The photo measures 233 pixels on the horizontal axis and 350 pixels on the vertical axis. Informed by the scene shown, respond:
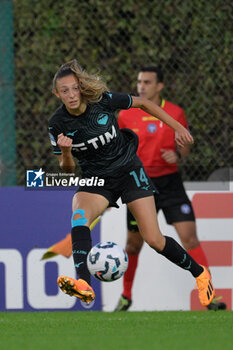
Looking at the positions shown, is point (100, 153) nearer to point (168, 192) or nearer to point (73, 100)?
point (73, 100)

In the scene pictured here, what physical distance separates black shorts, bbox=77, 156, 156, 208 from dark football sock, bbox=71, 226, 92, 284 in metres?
0.34

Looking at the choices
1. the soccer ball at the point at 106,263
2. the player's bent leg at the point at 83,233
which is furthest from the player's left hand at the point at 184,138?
the soccer ball at the point at 106,263

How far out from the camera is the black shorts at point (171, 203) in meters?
7.75

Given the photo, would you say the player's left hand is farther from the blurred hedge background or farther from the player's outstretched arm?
the blurred hedge background

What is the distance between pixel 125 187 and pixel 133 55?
238 cm

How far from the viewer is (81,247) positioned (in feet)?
19.9

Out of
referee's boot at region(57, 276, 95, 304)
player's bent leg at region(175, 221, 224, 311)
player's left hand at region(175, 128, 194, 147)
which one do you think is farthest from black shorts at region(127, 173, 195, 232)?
referee's boot at region(57, 276, 95, 304)

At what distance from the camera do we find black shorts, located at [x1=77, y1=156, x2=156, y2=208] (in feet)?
20.9

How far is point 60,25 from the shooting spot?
8.52 metres

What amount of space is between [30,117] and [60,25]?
938 mm

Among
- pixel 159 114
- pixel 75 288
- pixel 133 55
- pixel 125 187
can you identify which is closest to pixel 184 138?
pixel 159 114
